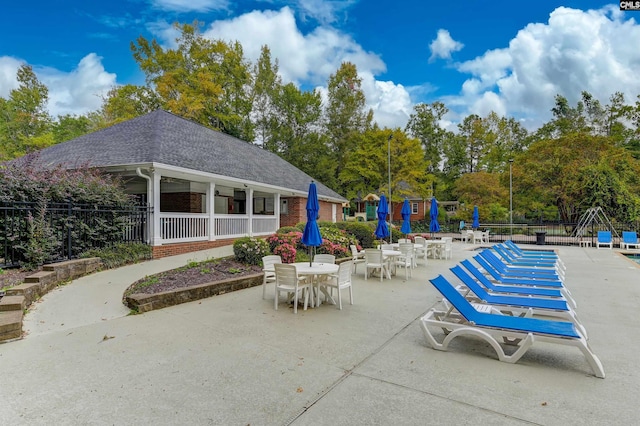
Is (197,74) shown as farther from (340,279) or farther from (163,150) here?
(340,279)

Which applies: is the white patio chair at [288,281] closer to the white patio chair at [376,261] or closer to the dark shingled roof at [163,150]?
the white patio chair at [376,261]

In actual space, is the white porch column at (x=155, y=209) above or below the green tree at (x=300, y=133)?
below

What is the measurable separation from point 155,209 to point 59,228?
9.54 ft

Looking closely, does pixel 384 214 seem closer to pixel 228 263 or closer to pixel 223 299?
pixel 228 263

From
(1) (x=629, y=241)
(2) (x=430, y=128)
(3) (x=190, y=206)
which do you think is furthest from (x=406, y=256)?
(2) (x=430, y=128)

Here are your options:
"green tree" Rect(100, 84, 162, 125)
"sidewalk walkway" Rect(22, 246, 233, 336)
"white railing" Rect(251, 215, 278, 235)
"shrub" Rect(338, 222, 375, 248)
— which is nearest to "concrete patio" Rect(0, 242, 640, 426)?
"sidewalk walkway" Rect(22, 246, 233, 336)

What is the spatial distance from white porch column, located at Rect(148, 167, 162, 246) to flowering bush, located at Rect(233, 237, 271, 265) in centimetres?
317

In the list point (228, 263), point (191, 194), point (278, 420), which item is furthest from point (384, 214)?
point (278, 420)

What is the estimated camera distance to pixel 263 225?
17.7 m

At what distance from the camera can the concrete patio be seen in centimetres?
300

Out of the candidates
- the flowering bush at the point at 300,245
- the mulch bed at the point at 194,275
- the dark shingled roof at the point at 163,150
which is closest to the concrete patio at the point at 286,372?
the mulch bed at the point at 194,275

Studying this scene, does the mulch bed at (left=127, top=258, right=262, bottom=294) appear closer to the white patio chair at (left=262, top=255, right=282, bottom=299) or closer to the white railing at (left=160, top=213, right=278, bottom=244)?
the white patio chair at (left=262, top=255, right=282, bottom=299)

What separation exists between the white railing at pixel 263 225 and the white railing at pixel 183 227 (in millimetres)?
3493

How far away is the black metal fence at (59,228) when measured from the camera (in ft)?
25.4
